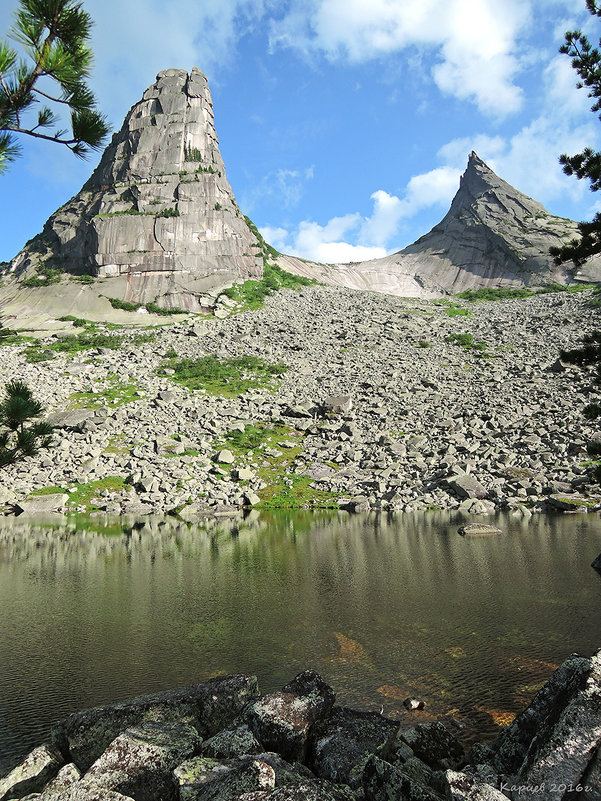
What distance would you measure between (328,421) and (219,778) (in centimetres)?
4854

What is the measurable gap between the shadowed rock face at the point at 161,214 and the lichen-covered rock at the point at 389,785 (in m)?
89.5

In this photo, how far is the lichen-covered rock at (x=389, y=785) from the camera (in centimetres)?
551

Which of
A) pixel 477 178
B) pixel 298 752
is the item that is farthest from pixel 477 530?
pixel 477 178

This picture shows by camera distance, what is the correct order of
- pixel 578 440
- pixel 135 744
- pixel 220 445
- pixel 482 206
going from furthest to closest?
pixel 482 206, pixel 220 445, pixel 578 440, pixel 135 744

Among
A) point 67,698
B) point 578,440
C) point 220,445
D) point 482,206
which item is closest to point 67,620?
point 67,698

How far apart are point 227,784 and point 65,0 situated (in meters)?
10.7

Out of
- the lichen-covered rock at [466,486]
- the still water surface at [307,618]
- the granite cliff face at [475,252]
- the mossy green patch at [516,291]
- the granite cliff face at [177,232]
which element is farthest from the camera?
the granite cliff face at [475,252]

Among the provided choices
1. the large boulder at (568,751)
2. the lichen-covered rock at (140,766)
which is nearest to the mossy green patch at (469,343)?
the large boulder at (568,751)

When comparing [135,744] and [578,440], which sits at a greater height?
[578,440]

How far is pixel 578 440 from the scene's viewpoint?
4378 cm

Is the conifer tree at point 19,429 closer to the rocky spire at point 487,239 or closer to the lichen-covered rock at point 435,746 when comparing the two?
the lichen-covered rock at point 435,746

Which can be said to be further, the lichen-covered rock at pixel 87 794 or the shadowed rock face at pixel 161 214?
the shadowed rock face at pixel 161 214

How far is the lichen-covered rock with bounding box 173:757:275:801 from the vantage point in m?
5.18

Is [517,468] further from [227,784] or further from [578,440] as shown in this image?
[227,784]
